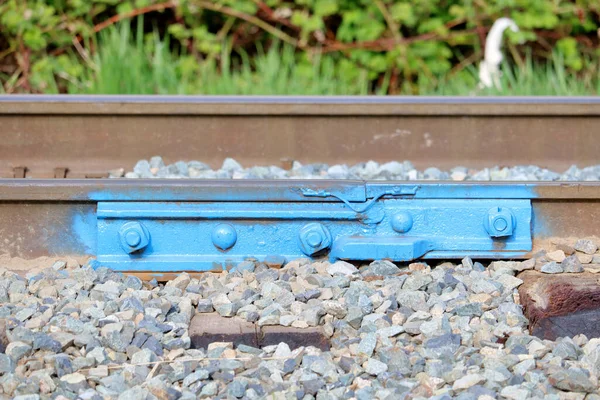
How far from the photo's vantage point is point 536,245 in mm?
3469

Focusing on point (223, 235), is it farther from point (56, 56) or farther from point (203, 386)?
point (56, 56)

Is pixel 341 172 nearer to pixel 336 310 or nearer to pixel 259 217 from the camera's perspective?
pixel 259 217

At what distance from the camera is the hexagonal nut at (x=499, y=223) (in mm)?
3373

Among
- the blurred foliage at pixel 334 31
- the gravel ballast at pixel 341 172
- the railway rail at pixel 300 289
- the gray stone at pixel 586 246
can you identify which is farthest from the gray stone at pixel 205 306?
the blurred foliage at pixel 334 31

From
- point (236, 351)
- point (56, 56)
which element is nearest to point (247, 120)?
point (236, 351)

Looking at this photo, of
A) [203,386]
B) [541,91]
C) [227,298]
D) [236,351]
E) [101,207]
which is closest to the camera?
[203,386]

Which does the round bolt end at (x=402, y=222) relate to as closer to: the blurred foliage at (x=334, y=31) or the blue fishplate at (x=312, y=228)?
the blue fishplate at (x=312, y=228)

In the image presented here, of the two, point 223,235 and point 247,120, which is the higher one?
point 247,120

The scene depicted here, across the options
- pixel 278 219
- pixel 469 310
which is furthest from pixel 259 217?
pixel 469 310

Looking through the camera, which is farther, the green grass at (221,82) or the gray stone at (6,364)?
the green grass at (221,82)

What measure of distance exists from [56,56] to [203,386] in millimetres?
6410

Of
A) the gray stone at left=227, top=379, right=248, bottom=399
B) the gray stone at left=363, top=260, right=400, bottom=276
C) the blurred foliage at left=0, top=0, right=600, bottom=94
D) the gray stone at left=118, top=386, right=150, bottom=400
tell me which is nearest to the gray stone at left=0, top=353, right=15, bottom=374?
the gray stone at left=118, top=386, right=150, bottom=400

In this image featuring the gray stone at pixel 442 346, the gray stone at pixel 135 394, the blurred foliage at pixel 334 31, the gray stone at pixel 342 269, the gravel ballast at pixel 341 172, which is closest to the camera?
the gray stone at pixel 135 394

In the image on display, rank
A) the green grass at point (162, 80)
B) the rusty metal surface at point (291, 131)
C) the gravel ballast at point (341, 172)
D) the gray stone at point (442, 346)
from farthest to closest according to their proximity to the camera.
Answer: the green grass at point (162, 80), the rusty metal surface at point (291, 131), the gravel ballast at point (341, 172), the gray stone at point (442, 346)
